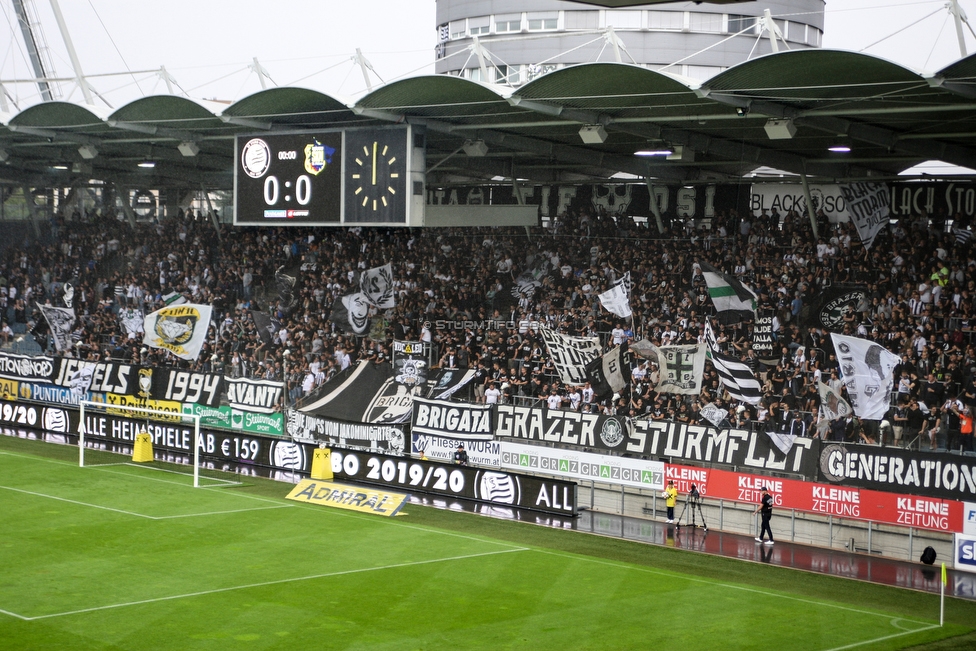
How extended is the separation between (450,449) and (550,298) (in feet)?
19.5

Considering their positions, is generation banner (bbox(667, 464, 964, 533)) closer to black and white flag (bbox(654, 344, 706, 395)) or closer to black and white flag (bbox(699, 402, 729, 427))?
black and white flag (bbox(699, 402, 729, 427))

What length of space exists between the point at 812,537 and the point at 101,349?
86.6 feet

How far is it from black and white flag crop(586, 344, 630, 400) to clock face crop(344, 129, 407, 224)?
273 inches

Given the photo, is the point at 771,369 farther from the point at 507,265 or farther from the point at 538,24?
the point at 538,24

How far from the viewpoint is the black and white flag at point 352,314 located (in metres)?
33.8

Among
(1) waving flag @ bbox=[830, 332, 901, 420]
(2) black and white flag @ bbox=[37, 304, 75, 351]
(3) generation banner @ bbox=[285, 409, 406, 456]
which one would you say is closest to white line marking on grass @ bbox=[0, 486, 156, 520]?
(3) generation banner @ bbox=[285, 409, 406, 456]

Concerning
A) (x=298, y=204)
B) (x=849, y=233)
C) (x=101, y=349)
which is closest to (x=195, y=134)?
(x=298, y=204)

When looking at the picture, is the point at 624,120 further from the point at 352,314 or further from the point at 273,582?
the point at 273,582

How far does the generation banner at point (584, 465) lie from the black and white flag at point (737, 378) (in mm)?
2823

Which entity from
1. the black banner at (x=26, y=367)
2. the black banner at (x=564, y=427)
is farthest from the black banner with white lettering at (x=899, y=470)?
the black banner at (x=26, y=367)

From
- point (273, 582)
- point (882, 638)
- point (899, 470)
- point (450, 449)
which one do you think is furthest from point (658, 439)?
point (273, 582)

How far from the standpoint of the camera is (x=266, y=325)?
35.6 metres

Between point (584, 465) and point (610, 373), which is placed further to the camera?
point (610, 373)

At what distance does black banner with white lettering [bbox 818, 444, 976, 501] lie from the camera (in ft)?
66.6
